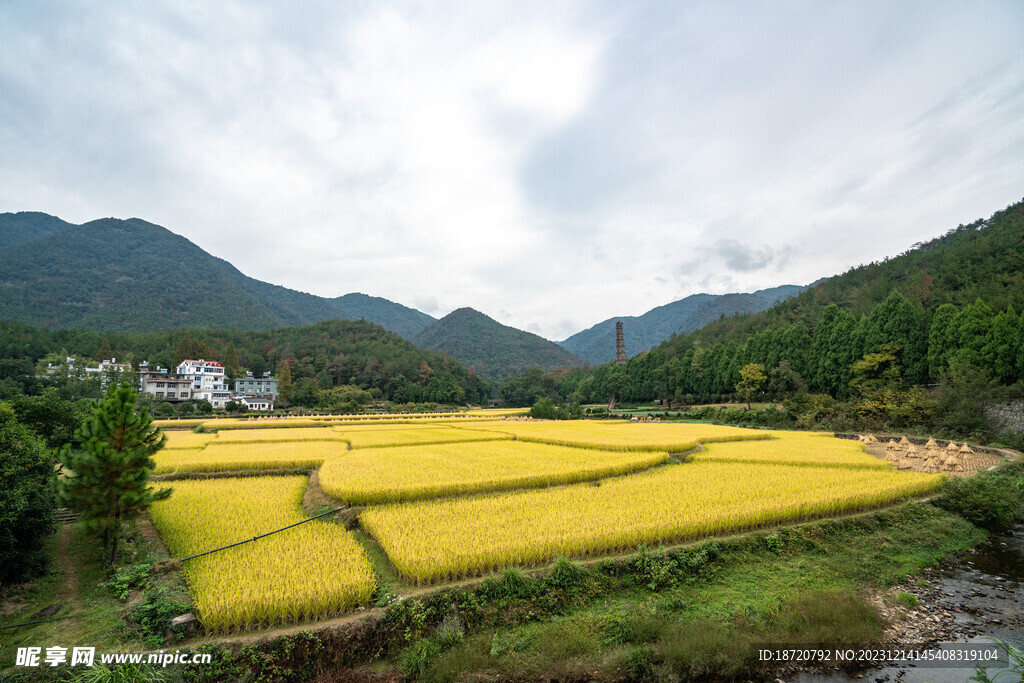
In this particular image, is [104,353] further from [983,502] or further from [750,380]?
[983,502]

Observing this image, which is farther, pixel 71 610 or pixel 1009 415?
pixel 1009 415

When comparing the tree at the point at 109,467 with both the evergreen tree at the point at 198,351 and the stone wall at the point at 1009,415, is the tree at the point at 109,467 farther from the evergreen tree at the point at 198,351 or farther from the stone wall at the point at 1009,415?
the evergreen tree at the point at 198,351

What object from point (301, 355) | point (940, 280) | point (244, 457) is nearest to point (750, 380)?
point (940, 280)

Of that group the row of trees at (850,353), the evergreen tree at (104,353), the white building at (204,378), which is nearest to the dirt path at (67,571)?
the row of trees at (850,353)

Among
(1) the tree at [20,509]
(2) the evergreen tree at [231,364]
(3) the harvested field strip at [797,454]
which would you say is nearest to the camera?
(1) the tree at [20,509]

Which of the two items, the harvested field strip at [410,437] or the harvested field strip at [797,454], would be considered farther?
the harvested field strip at [410,437]

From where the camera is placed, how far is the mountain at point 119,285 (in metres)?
120

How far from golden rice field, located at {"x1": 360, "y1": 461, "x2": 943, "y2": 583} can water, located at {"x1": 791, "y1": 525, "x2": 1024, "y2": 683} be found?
2.10 m

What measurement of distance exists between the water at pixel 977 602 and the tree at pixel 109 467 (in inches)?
470

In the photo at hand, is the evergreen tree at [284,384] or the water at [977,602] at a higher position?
the evergreen tree at [284,384]

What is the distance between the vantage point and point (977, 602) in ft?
26.8

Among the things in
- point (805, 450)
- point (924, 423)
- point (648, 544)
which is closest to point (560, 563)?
point (648, 544)

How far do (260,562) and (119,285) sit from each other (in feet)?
622

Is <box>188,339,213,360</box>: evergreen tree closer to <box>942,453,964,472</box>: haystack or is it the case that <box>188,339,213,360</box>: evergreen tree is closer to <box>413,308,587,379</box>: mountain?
<box>413,308,587,379</box>: mountain
